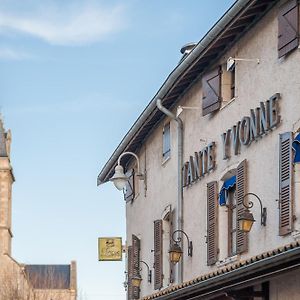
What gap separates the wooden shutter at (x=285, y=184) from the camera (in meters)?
19.3

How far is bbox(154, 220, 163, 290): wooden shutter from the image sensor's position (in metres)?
29.5

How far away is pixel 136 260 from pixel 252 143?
1208 centimetres

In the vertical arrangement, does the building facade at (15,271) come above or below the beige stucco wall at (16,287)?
above

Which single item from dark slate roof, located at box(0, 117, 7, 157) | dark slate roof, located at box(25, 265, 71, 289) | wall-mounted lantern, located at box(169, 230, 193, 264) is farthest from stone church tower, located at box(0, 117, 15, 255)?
wall-mounted lantern, located at box(169, 230, 193, 264)

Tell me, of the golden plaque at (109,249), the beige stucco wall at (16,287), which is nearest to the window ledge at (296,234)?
the golden plaque at (109,249)

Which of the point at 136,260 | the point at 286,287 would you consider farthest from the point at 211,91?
the point at 136,260

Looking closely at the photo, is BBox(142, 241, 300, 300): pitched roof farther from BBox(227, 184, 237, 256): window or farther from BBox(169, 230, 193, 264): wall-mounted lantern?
BBox(169, 230, 193, 264): wall-mounted lantern

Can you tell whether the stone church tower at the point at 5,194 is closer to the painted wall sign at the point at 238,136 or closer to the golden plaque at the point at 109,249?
the golden plaque at the point at 109,249

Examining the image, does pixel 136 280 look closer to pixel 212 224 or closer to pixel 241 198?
pixel 212 224

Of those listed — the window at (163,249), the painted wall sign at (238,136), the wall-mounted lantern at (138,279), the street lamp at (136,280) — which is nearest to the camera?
the painted wall sign at (238,136)

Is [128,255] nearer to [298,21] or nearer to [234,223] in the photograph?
[234,223]

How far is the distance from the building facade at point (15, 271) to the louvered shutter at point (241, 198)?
54.0 metres

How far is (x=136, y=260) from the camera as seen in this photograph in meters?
33.0

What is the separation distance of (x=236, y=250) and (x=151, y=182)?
Answer: 913 cm
